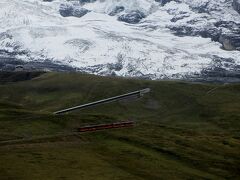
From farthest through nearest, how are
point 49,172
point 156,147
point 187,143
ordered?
point 187,143, point 156,147, point 49,172

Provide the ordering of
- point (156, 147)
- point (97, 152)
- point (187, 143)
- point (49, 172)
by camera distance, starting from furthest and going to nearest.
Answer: point (187, 143), point (156, 147), point (97, 152), point (49, 172)

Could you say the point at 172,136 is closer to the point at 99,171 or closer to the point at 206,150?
the point at 206,150

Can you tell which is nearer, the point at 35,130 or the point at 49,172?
the point at 49,172

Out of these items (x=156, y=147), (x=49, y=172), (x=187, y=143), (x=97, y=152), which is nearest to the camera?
(x=49, y=172)

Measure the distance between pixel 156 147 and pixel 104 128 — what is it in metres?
23.3

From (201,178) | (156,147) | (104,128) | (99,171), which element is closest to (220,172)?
(201,178)

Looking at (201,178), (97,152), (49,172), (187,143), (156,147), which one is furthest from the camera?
(187,143)

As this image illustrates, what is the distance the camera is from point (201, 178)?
14438 centimetres

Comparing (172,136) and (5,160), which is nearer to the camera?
(5,160)

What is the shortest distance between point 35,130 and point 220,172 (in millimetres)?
58736

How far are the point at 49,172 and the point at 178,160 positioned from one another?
44590 mm

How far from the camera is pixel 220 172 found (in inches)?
6033

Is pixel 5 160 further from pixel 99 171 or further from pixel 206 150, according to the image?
pixel 206 150

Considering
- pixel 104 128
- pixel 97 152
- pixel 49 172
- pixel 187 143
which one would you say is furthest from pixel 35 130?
pixel 49 172
